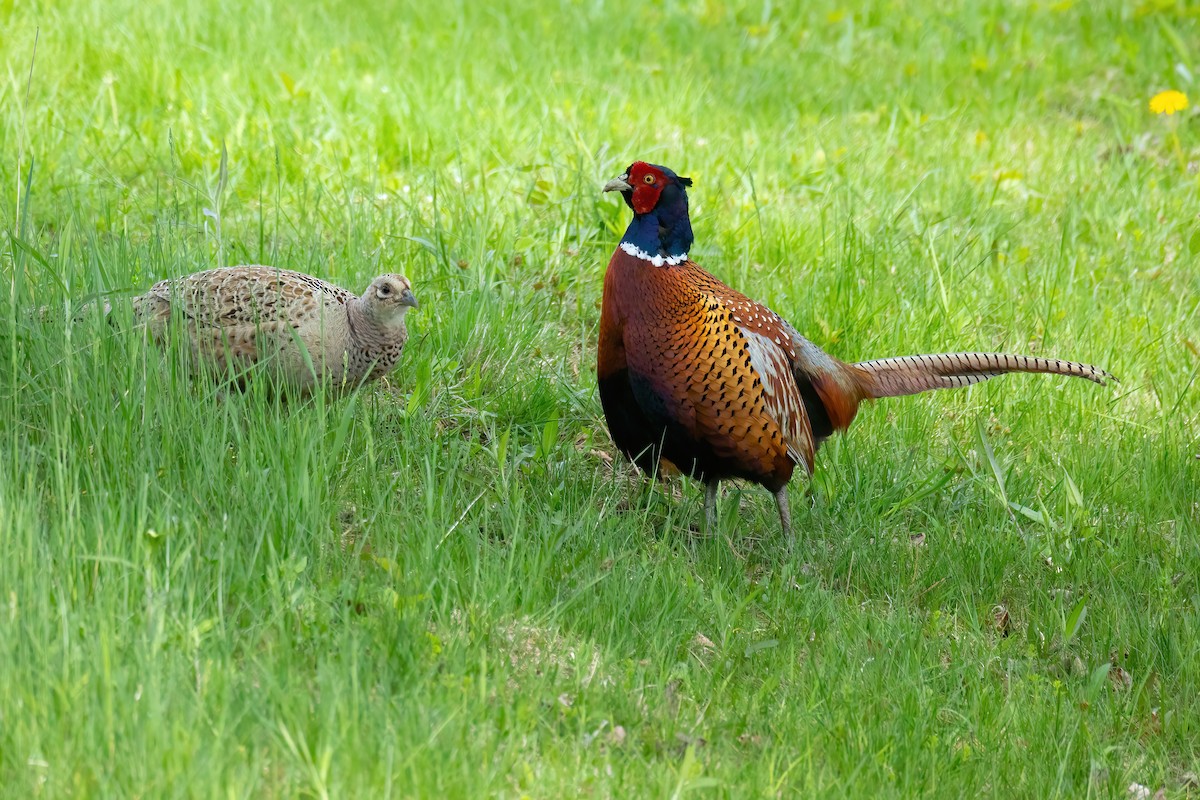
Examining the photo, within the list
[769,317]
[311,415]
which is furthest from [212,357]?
[769,317]

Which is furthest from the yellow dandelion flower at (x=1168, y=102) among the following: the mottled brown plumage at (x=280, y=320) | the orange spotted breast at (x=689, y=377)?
the mottled brown plumage at (x=280, y=320)

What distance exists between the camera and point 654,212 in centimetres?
445

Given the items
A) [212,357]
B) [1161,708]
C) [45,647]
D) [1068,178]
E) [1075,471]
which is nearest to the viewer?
[45,647]

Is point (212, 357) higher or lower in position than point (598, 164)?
lower

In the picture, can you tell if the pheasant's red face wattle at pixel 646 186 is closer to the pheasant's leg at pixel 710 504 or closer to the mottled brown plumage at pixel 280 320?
the mottled brown plumage at pixel 280 320

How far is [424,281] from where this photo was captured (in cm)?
523

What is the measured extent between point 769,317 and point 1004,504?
3.58 ft

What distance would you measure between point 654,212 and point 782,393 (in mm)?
777

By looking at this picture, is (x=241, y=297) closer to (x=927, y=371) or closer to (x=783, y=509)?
(x=783, y=509)

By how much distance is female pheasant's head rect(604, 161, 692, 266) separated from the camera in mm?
4434

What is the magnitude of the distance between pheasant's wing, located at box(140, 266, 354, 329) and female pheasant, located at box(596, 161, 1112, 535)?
100cm

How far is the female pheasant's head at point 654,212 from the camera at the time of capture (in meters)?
4.43

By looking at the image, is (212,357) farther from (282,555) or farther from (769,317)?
(769,317)

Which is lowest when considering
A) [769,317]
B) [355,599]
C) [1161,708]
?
[1161,708]
